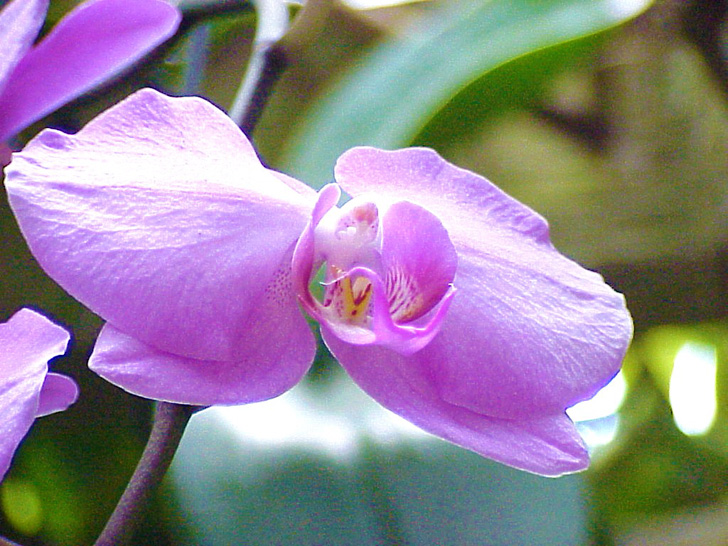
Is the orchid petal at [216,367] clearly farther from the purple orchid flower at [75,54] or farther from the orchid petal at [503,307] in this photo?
the purple orchid flower at [75,54]

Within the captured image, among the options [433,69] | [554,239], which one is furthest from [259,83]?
[554,239]

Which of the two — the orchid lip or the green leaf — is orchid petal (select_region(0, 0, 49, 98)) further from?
the green leaf

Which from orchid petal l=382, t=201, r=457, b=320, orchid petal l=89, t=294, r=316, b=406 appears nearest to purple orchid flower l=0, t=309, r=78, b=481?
orchid petal l=89, t=294, r=316, b=406

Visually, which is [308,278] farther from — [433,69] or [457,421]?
[433,69]

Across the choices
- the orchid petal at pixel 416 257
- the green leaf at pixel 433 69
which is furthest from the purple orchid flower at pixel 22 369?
the green leaf at pixel 433 69

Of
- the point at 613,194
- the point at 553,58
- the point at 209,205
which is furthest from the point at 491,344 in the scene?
the point at 613,194

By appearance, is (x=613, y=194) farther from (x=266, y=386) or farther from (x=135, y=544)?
(x=266, y=386)
